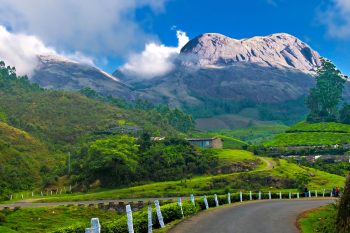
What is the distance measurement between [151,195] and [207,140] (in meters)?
60.9

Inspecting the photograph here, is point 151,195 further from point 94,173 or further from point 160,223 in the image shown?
point 160,223

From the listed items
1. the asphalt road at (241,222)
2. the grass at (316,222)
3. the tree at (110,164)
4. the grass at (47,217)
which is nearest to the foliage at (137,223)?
the asphalt road at (241,222)

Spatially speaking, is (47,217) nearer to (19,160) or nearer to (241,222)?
(241,222)

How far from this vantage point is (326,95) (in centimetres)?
16562

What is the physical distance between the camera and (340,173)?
93.4 metres

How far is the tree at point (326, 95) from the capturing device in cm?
16288

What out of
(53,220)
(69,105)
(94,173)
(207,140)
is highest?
(69,105)

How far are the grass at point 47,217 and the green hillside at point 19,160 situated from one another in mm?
30917

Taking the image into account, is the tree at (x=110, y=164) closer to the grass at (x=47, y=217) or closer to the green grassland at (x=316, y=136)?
the grass at (x=47, y=217)

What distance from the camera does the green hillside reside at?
98250mm

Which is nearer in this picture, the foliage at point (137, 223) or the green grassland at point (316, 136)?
the foliage at point (137, 223)

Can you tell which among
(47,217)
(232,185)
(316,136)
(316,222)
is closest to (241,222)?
(316,222)

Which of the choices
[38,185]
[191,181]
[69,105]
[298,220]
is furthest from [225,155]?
[69,105]

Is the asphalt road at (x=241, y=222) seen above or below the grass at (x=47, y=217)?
above
